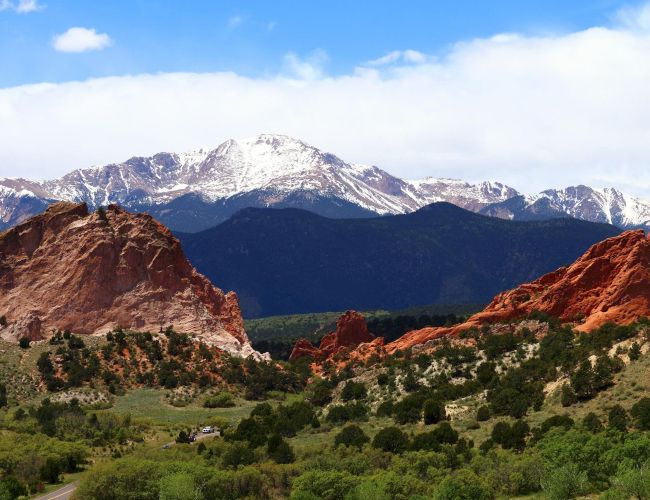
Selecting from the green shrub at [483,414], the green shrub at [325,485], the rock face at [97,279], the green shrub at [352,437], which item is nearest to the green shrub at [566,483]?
the green shrub at [325,485]

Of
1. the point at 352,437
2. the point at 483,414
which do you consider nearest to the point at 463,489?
the point at 352,437

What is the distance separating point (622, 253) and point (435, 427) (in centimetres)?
5065

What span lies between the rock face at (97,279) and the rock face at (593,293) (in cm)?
4100

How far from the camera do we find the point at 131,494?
3831 inches

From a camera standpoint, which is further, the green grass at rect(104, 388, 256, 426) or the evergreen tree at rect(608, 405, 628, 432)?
the green grass at rect(104, 388, 256, 426)

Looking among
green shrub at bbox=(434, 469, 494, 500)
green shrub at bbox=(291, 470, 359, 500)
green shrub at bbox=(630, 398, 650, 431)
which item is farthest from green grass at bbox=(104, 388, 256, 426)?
green shrub at bbox=(434, 469, 494, 500)

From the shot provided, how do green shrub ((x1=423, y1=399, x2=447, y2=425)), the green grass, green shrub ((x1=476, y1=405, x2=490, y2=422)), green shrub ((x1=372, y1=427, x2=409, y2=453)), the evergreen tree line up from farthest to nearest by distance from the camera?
1. the green grass
2. green shrub ((x1=423, y1=399, x2=447, y2=425))
3. green shrub ((x1=476, y1=405, x2=490, y2=422))
4. green shrub ((x1=372, y1=427, x2=409, y2=453))
5. the evergreen tree

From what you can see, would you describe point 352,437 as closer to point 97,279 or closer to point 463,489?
point 463,489

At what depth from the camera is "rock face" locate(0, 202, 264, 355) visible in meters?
184

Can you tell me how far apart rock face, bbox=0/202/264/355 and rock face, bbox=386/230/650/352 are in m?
41.0

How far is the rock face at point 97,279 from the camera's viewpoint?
184m

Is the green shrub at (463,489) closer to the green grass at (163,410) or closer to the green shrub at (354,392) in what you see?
the green shrub at (354,392)

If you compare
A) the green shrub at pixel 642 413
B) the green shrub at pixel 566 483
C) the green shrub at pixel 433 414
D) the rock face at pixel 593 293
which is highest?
the rock face at pixel 593 293

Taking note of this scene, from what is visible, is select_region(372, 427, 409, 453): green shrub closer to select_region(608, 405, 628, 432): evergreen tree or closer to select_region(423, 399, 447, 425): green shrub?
select_region(423, 399, 447, 425): green shrub
